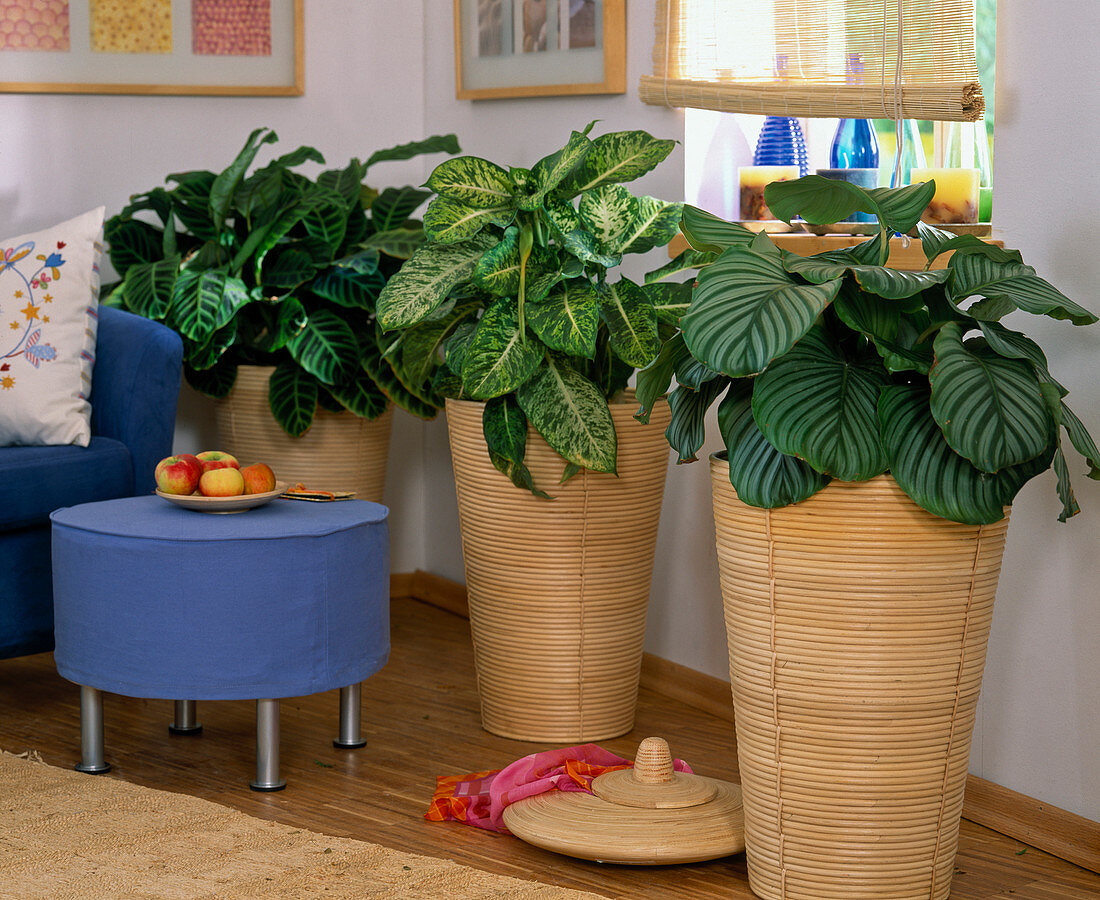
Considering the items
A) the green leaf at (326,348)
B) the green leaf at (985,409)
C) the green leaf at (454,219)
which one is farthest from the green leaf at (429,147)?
the green leaf at (985,409)

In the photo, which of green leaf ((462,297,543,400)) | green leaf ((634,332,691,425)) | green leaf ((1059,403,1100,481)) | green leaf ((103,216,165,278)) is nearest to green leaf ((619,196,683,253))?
green leaf ((462,297,543,400))

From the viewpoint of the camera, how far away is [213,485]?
2.44 meters

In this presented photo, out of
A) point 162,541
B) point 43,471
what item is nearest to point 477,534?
point 162,541

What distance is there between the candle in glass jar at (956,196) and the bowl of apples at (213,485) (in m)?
1.25

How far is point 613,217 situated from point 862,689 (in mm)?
1046

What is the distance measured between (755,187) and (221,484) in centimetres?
118

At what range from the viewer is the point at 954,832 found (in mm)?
1963

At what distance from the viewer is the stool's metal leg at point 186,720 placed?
2695mm

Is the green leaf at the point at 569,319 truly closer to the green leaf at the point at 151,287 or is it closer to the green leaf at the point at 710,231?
the green leaf at the point at 710,231

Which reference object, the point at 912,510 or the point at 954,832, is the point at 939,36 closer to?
the point at 912,510

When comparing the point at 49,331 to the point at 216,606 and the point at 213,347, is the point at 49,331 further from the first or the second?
the point at 216,606

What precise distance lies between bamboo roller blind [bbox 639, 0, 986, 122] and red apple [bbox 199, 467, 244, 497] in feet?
3.67

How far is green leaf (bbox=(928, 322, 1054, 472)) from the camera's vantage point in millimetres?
1688

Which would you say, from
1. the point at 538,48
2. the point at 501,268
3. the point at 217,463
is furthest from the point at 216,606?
the point at 538,48
